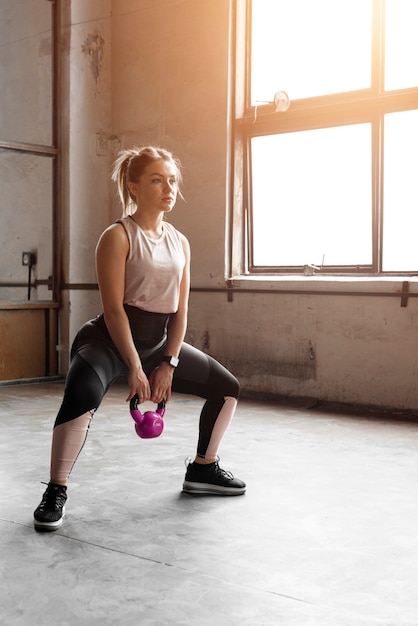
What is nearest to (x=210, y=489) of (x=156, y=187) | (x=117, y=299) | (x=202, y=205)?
(x=117, y=299)

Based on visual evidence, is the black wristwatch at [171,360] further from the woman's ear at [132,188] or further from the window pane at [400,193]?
the window pane at [400,193]

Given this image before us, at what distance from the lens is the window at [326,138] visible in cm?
565

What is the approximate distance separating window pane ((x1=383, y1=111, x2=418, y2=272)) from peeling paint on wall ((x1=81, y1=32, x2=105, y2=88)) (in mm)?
2917

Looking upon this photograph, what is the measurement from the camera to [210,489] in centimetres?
331

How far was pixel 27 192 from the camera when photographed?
24.1 feet

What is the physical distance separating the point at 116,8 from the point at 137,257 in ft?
16.6

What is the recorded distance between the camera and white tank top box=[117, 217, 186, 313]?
296 centimetres

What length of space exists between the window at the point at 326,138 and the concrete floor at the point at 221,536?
1.82m

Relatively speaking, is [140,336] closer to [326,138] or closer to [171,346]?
[171,346]

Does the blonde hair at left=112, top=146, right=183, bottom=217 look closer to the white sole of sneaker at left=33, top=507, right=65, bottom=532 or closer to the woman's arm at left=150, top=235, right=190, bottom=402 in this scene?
the woman's arm at left=150, top=235, right=190, bottom=402

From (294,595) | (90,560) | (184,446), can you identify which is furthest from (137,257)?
(184,446)

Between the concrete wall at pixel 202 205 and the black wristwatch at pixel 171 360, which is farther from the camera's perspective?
the concrete wall at pixel 202 205

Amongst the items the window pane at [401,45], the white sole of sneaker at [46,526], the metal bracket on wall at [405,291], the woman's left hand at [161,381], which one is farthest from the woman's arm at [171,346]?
the window pane at [401,45]

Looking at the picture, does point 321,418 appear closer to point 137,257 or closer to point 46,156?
point 137,257
